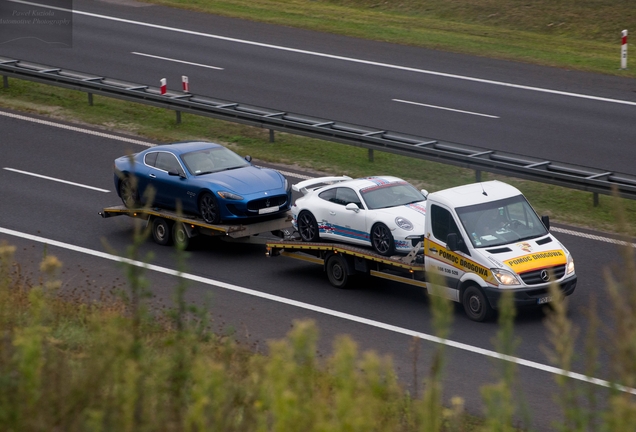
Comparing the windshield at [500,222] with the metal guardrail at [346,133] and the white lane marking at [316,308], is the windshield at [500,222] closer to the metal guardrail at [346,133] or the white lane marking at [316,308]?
the white lane marking at [316,308]

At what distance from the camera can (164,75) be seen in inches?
1152

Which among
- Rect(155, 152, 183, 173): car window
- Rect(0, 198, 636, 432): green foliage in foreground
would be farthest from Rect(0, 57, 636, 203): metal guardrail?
Rect(0, 198, 636, 432): green foliage in foreground

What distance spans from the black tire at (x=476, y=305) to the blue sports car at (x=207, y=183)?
4572 millimetres

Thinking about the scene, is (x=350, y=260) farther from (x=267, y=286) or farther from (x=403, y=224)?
(x=267, y=286)

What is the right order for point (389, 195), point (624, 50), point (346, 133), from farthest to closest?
point (624, 50) → point (346, 133) → point (389, 195)

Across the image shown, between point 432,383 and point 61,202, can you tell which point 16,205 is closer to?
point 61,202

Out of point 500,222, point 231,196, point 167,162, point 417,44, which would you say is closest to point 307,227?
point 231,196

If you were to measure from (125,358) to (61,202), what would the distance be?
14831mm

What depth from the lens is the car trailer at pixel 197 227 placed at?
16.9 meters

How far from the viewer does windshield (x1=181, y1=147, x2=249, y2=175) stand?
706 inches

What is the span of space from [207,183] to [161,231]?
1340 millimetres

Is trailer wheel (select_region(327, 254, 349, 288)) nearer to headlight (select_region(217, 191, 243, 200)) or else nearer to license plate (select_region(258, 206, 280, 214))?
license plate (select_region(258, 206, 280, 214))

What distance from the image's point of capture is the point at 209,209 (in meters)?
17.2

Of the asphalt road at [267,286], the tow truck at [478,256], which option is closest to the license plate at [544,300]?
the tow truck at [478,256]
